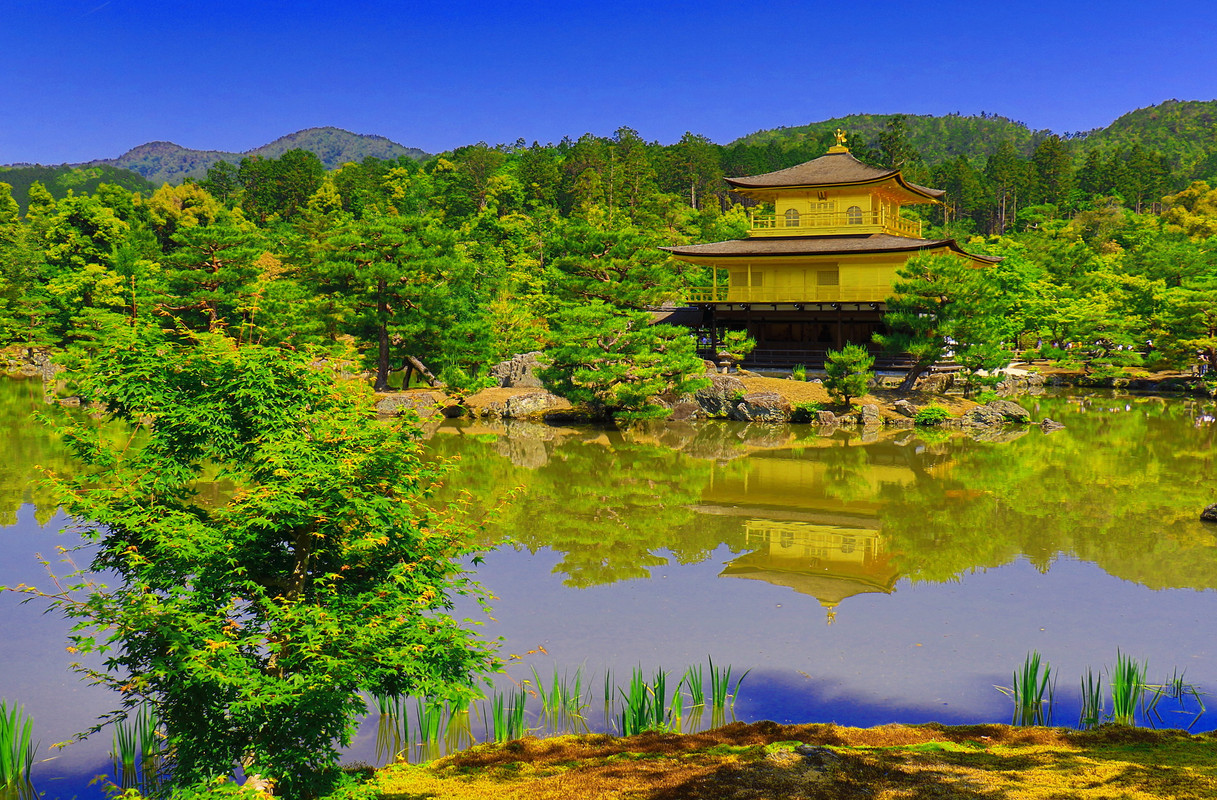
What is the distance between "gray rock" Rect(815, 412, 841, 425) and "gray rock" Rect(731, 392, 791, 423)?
3.10 feet

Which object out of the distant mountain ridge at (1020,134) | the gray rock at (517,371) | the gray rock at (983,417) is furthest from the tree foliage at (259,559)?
the distant mountain ridge at (1020,134)

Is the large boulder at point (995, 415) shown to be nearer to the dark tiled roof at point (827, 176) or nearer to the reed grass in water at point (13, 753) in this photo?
the dark tiled roof at point (827, 176)

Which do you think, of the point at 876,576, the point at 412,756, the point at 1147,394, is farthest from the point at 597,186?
the point at 412,756

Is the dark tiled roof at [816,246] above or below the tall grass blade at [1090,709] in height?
above

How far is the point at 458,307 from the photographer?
31109 millimetres

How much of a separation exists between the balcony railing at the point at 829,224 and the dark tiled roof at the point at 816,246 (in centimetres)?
32

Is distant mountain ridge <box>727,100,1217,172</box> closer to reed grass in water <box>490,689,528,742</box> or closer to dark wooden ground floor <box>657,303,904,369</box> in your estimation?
dark wooden ground floor <box>657,303,904,369</box>

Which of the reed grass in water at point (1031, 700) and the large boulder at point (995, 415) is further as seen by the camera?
the large boulder at point (995, 415)

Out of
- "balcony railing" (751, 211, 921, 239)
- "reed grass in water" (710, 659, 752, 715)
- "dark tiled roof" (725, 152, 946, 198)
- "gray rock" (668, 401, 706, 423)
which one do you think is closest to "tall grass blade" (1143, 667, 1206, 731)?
"reed grass in water" (710, 659, 752, 715)

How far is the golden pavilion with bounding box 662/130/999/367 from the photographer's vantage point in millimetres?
33062

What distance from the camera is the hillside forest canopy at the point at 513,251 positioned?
29156mm

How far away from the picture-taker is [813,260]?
3378 cm

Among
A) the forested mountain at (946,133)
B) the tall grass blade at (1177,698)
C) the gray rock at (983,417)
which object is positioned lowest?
the tall grass blade at (1177,698)

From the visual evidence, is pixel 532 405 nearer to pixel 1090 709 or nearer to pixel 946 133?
pixel 1090 709
